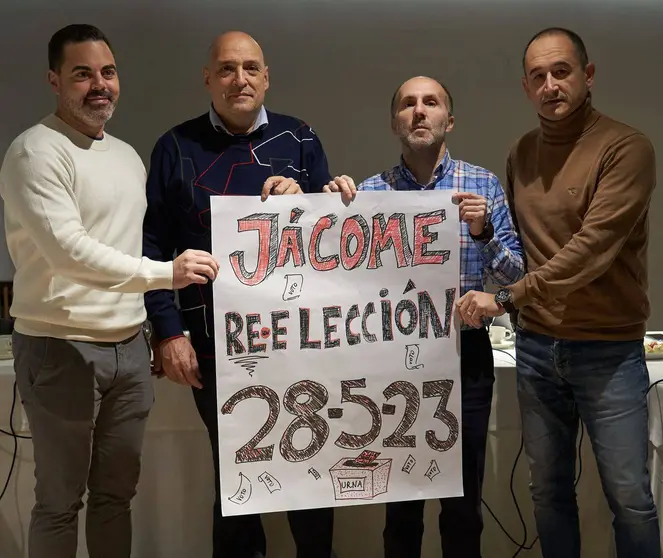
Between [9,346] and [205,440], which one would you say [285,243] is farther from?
[9,346]

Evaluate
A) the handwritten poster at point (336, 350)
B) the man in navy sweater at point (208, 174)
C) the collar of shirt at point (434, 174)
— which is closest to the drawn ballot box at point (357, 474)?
the handwritten poster at point (336, 350)

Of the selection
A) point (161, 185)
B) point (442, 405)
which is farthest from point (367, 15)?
point (442, 405)

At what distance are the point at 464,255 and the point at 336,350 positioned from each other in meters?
0.41

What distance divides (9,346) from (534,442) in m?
1.58

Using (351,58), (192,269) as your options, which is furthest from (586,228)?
(351,58)

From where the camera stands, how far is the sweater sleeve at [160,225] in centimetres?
168

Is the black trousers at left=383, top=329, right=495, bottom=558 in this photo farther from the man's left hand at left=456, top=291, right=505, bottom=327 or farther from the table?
the table

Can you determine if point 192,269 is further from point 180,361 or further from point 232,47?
point 232,47

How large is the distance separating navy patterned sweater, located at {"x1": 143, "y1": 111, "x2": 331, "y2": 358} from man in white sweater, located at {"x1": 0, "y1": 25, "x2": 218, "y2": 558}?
7 cm

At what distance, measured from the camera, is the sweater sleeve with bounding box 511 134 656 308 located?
4.82ft

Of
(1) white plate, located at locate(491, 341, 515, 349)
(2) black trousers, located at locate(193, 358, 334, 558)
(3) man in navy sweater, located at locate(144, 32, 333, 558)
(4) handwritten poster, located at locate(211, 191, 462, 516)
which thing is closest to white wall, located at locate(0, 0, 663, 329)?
(1) white plate, located at locate(491, 341, 515, 349)

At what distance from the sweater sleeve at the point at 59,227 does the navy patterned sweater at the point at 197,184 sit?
229 mm

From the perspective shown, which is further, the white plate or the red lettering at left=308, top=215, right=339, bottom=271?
the white plate

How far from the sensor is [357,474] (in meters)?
1.64
